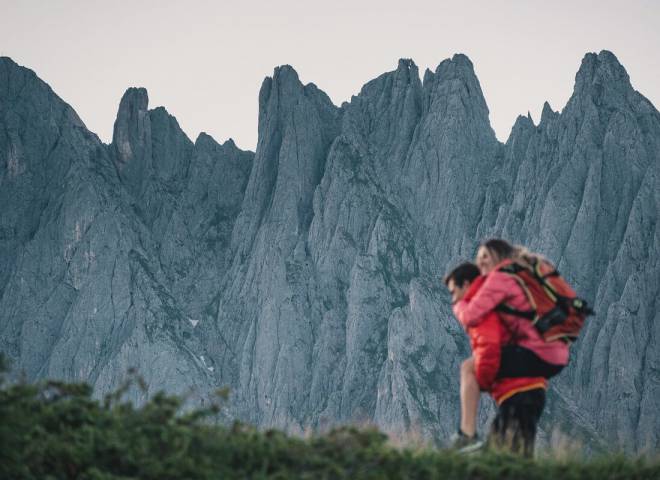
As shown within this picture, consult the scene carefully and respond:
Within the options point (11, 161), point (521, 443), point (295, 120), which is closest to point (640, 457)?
point (521, 443)

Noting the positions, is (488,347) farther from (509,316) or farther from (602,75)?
(602,75)

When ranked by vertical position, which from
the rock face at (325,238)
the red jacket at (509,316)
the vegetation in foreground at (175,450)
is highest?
the rock face at (325,238)

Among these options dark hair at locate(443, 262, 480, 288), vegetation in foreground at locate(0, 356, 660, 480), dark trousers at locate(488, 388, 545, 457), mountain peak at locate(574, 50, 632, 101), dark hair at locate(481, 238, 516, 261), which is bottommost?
vegetation in foreground at locate(0, 356, 660, 480)

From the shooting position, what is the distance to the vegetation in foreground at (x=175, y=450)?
30.0 feet

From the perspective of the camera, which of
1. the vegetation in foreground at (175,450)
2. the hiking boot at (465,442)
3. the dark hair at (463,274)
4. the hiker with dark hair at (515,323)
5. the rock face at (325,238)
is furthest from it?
the rock face at (325,238)

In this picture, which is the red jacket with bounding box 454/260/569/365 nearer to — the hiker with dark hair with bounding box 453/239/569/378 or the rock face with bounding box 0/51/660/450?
the hiker with dark hair with bounding box 453/239/569/378

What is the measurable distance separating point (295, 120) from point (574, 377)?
5451cm

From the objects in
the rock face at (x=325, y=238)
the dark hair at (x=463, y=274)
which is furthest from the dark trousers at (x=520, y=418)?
the rock face at (x=325, y=238)

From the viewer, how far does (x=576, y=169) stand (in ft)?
436

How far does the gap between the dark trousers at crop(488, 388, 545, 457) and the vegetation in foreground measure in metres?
0.74

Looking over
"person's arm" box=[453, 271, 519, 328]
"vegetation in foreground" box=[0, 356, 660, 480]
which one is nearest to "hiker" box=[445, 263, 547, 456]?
"person's arm" box=[453, 271, 519, 328]

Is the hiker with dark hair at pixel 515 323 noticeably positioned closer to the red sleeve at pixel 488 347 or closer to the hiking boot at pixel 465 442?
the red sleeve at pixel 488 347

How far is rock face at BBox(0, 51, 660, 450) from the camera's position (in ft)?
403

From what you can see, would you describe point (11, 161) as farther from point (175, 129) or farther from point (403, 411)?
point (403, 411)
